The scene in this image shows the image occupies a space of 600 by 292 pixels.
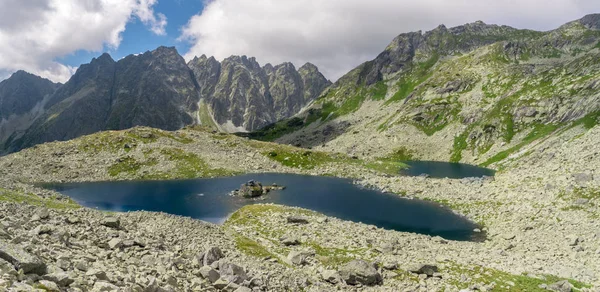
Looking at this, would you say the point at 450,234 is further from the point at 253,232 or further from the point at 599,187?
the point at 253,232

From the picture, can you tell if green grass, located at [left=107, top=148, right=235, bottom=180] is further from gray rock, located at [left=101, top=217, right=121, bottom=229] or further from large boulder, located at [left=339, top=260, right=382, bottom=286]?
large boulder, located at [left=339, top=260, right=382, bottom=286]

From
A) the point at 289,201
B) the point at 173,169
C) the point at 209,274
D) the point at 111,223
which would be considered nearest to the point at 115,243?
the point at 209,274

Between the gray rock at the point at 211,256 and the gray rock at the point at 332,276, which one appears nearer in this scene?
the gray rock at the point at 211,256

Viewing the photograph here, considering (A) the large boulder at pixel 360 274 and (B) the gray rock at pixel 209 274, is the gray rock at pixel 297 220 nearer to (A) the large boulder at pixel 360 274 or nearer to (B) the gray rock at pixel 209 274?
(A) the large boulder at pixel 360 274

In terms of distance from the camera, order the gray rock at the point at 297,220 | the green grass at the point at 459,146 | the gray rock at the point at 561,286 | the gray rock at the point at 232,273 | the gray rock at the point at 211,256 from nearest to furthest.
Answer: the gray rock at the point at 232,273 → the gray rock at the point at 211,256 → the gray rock at the point at 561,286 → the gray rock at the point at 297,220 → the green grass at the point at 459,146

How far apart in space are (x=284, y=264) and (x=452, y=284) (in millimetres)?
13615

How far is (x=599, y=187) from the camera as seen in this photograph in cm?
4788

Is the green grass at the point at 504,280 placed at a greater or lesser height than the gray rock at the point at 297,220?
lesser

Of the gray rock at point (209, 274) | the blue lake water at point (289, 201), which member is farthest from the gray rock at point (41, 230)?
the blue lake water at point (289, 201)

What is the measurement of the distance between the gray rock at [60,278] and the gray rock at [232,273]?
989 centimetres

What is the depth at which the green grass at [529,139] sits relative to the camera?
12850 cm

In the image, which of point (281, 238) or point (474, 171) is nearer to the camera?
point (281, 238)

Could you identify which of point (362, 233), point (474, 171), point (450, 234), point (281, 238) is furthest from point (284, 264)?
point (474, 171)

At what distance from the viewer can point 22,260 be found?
13.1 metres
